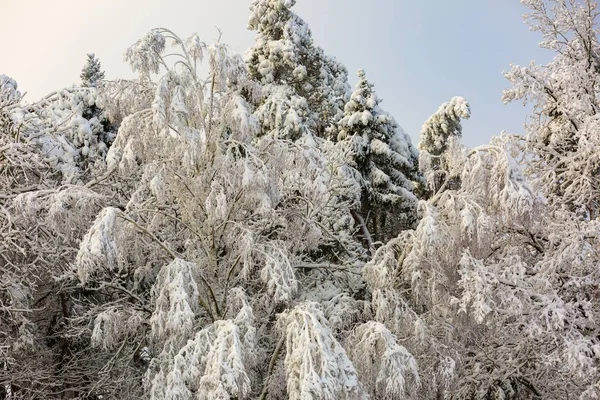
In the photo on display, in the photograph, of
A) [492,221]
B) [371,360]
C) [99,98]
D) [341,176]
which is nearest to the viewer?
[371,360]

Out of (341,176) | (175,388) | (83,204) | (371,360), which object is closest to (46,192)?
(83,204)

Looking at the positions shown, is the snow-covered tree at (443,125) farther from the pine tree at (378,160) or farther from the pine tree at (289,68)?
the pine tree at (289,68)

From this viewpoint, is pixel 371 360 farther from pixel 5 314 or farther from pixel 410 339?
pixel 5 314

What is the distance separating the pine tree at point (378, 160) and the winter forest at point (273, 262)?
256 inches

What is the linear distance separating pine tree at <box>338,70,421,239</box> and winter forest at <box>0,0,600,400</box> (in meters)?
6.51

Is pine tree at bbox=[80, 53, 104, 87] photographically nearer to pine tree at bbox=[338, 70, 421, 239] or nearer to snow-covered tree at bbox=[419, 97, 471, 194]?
pine tree at bbox=[338, 70, 421, 239]

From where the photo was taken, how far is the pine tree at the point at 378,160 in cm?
1553

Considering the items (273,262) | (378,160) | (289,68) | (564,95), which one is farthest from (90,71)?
(564,95)

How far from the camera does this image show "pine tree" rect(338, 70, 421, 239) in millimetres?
15531

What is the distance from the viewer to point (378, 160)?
1614cm

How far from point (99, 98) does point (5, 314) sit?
13.3 ft

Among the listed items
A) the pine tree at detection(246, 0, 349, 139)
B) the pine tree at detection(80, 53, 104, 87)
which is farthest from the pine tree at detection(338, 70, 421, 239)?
the pine tree at detection(80, 53, 104, 87)

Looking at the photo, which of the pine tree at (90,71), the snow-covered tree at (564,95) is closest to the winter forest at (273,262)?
the snow-covered tree at (564,95)

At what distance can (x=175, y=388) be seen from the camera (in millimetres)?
4844
